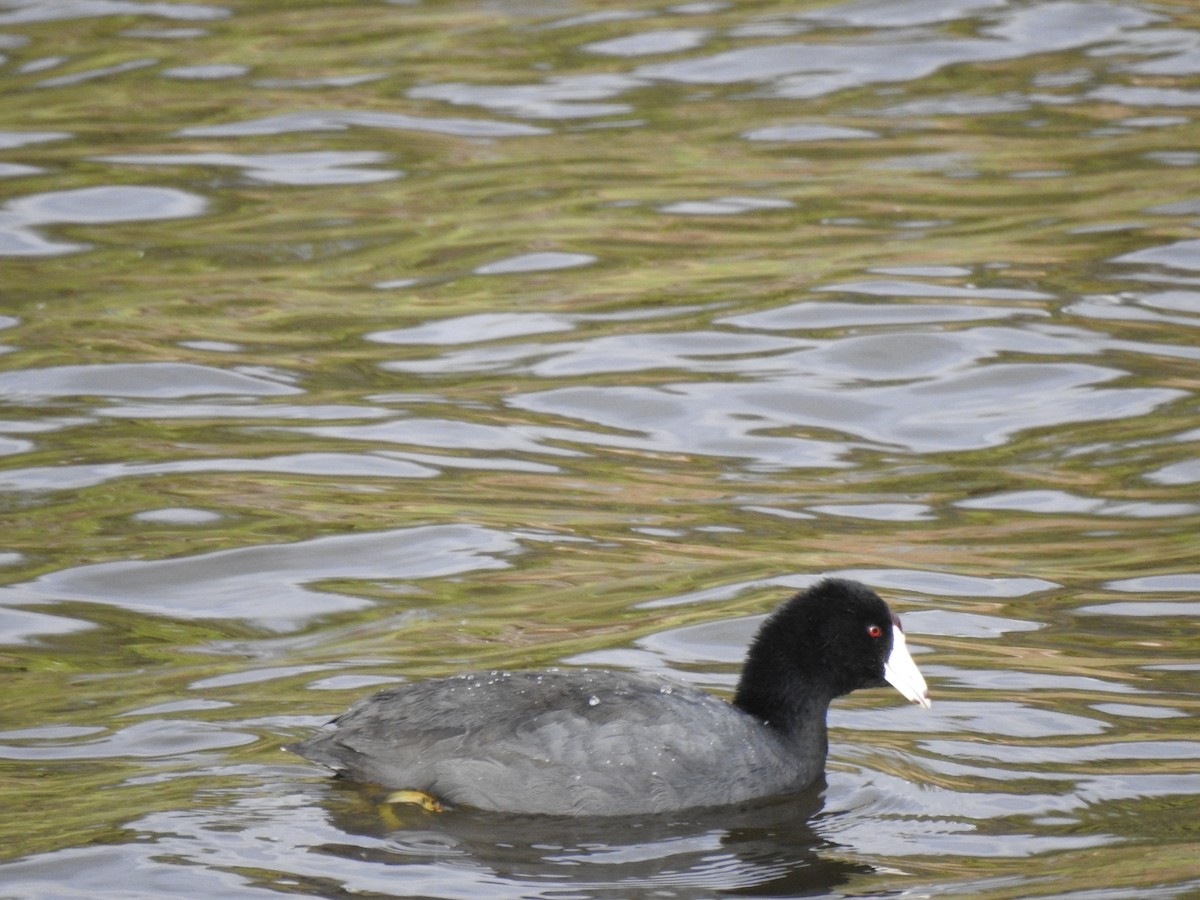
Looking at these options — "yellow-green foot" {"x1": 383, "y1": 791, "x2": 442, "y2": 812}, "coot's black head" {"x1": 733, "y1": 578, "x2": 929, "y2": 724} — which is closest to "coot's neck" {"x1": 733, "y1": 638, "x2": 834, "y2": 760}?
"coot's black head" {"x1": 733, "y1": 578, "x2": 929, "y2": 724}

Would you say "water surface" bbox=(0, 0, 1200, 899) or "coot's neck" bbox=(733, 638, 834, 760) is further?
"coot's neck" bbox=(733, 638, 834, 760)

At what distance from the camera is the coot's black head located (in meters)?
7.13

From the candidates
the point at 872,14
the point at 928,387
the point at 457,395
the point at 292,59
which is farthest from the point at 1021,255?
the point at 292,59

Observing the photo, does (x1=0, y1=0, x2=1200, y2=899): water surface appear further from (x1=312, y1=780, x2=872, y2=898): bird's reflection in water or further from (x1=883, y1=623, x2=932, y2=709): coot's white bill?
(x1=883, y1=623, x2=932, y2=709): coot's white bill

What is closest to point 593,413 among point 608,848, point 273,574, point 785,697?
point 273,574

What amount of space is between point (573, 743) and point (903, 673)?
1292 mm

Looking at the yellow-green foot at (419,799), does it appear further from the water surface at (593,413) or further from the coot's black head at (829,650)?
the coot's black head at (829,650)

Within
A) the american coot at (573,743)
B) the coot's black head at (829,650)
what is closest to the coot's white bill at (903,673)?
the coot's black head at (829,650)

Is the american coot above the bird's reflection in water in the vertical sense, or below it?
above

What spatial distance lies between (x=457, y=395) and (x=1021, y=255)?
4353 mm

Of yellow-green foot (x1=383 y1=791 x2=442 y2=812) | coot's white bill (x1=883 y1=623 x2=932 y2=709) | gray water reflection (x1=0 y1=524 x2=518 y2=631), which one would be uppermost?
coot's white bill (x1=883 y1=623 x2=932 y2=709)

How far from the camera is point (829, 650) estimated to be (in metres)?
7.18

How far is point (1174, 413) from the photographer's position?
1122cm

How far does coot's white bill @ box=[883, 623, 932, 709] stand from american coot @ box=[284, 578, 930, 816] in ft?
1.02
